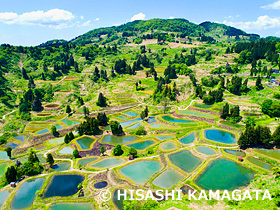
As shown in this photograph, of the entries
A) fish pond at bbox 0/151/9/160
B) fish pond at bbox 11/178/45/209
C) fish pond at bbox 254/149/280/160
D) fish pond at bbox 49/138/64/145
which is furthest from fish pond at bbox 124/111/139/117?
fish pond at bbox 254/149/280/160

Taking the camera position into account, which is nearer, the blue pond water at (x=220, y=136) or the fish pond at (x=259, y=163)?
the fish pond at (x=259, y=163)

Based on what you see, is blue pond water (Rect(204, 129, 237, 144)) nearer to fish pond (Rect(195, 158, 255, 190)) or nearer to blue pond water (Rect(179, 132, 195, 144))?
blue pond water (Rect(179, 132, 195, 144))

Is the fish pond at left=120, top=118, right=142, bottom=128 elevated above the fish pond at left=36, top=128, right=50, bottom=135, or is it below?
above

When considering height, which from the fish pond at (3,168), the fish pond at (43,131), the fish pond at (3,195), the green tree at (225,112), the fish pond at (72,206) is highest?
the green tree at (225,112)

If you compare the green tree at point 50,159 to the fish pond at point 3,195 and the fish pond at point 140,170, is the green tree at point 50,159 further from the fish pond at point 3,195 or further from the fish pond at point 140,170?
the fish pond at point 140,170

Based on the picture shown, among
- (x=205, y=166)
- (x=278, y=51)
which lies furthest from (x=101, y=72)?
(x=278, y=51)

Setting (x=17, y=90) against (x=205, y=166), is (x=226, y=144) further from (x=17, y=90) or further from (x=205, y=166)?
(x=17, y=90)

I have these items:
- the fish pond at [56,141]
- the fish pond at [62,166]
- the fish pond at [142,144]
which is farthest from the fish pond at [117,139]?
the fish pond at [56,141]
